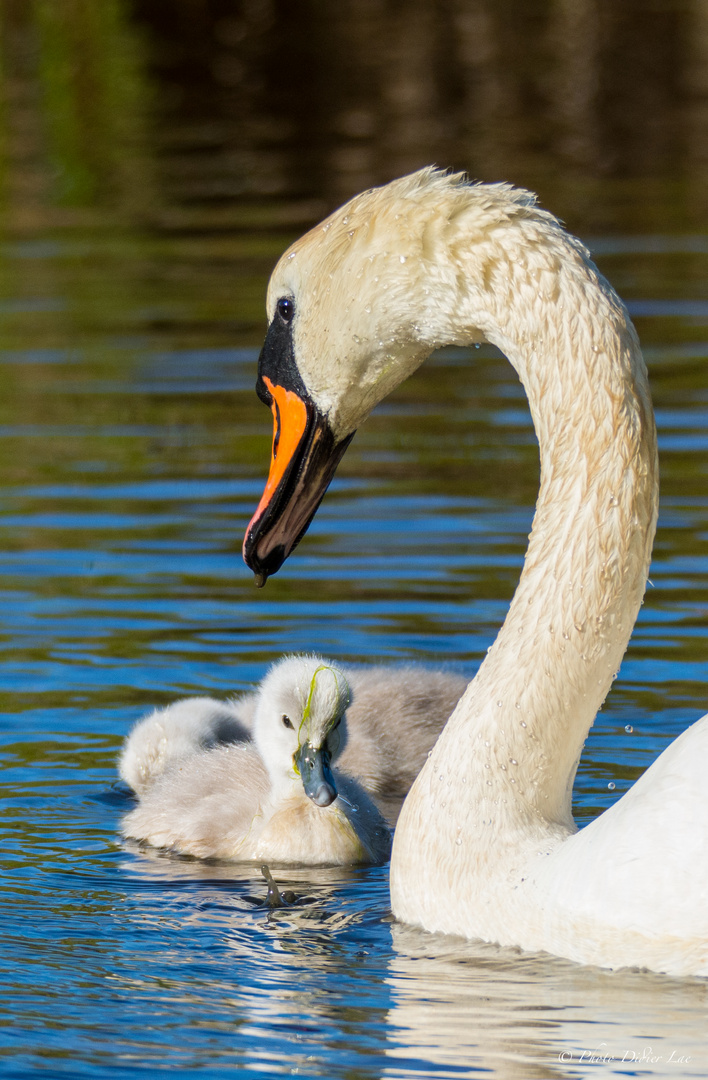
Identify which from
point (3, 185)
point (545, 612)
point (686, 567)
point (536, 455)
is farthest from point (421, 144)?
point (545, 612)

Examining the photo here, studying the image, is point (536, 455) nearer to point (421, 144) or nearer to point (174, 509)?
point (174, 509)

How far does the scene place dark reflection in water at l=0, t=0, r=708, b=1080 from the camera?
179 inches

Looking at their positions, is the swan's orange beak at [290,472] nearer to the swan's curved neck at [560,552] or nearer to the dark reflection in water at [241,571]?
the swan's curved neck at [560,552]

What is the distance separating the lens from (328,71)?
31.3m

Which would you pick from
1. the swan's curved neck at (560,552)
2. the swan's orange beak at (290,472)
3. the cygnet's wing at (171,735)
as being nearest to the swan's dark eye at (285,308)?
the swan's orange beak at (290,472)

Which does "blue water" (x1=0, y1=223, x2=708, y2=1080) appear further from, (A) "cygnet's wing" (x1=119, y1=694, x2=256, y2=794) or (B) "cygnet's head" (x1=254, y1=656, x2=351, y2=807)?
(B) "cygnet's head" (x1=254, y1=656, x2=351, y2=807)

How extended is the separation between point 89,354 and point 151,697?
629 cm

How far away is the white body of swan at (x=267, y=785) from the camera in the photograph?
6.01m

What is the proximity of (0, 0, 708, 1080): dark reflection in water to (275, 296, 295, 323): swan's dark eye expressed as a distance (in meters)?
1.61

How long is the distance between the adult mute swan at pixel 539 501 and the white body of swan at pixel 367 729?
64.2 inches

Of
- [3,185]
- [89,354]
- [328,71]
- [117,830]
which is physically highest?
[328,71]

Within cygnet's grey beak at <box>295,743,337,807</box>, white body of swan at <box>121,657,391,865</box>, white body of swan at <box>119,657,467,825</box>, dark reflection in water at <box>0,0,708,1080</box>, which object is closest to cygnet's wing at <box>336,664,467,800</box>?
white body of swan at <box>119,657,467,825</box>

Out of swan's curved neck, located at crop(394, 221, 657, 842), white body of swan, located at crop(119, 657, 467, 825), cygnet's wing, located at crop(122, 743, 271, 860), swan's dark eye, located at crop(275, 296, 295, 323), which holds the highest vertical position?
swan's dark eye, located at crop(275, 296, 295, 323)

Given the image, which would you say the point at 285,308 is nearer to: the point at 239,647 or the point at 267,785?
the point at 267,785
